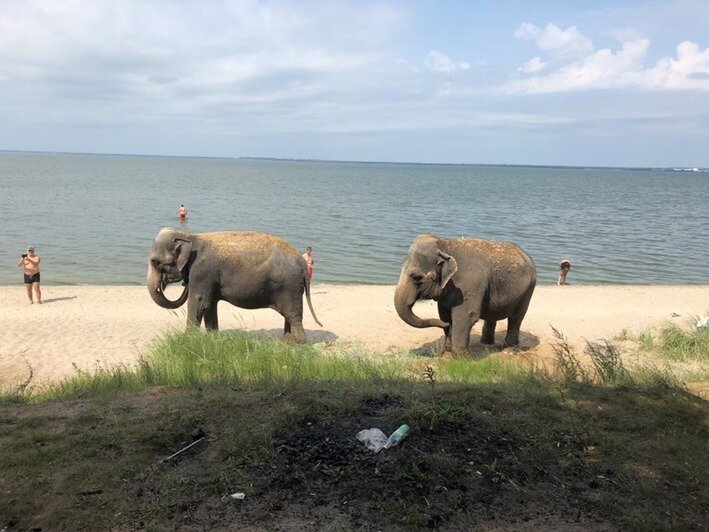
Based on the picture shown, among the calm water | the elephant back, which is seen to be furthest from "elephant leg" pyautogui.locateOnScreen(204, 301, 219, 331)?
the calm water

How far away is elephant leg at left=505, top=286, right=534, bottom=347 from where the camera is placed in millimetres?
11421

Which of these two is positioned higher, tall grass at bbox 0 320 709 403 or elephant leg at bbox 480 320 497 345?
tall grass at bbox 0 320 709 403

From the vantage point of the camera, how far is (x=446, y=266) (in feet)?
33.6

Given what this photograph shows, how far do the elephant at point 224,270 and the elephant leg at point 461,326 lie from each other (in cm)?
293

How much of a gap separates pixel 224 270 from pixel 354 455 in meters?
6.57

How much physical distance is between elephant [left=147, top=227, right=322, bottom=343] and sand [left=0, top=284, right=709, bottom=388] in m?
1.18

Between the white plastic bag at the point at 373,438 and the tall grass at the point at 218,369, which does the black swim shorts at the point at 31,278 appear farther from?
the white plastic bag at the point at 373,438

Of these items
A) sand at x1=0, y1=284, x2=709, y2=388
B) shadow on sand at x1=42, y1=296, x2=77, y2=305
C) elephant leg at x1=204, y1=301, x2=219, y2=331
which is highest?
elephant leg at x1=204, y1=301, x2=219, y2=331

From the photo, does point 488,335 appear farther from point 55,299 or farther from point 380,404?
point 55,299

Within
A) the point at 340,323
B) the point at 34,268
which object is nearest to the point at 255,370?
the point at 340,323

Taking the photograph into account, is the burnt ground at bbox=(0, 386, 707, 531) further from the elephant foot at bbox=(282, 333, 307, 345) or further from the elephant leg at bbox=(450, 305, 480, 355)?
the elephant foot at bbox=(282, 333, 307, 345)

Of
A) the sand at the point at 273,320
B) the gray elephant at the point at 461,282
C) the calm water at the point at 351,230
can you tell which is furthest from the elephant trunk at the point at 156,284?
the calm water at the point at 351,230

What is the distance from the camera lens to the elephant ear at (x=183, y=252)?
11047 mm

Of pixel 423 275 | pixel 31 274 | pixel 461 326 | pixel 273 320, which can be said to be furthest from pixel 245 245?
pixel 31 274
